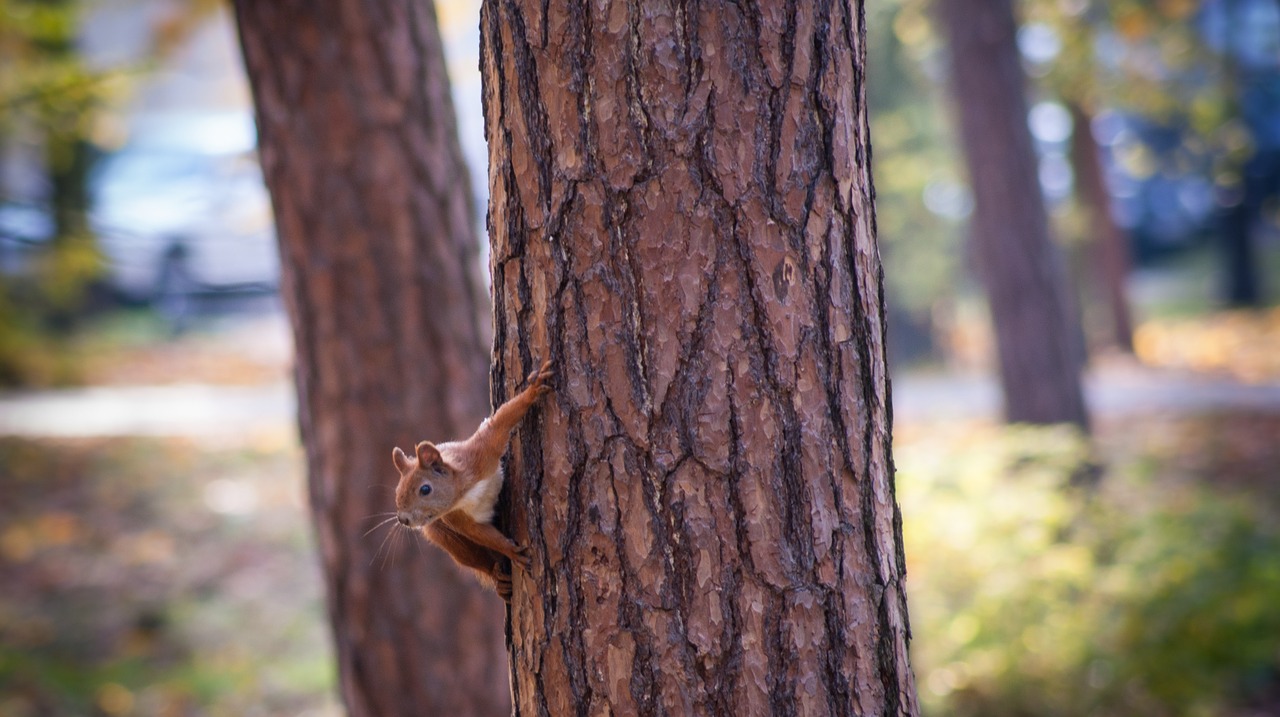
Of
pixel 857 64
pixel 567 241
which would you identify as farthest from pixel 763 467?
pixel 857 64

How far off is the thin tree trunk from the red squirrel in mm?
13285

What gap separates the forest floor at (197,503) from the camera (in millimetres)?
5824

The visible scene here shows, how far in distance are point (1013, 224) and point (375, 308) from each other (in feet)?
18.9

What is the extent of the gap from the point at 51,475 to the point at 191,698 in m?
4.22

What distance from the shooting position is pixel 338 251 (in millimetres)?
3395

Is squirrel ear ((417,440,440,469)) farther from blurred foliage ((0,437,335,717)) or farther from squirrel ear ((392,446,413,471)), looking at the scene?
blurred foliage ((0,437,335,717))

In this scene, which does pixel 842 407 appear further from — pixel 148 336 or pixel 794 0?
pixel 148 336

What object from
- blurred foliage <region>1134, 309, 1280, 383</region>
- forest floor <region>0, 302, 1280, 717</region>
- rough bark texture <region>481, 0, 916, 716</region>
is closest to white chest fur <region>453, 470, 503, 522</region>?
rough bark texture <region>481, 0, 916, 716</region>

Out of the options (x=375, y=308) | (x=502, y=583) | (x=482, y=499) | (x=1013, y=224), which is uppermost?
(x=1013, y=224)

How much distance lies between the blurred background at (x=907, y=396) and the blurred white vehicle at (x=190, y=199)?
5 cm

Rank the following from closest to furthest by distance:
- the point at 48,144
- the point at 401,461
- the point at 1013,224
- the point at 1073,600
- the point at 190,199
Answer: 1. the point at 401,461
2. the point at 1073,600
3. the point at 1013,224
4. the point at 48,144
5. the point at 190,199

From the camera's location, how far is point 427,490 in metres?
1.68

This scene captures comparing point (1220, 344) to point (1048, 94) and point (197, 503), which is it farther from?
point (197, 503)

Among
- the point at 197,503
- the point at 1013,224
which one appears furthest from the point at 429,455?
the point at 197,503
